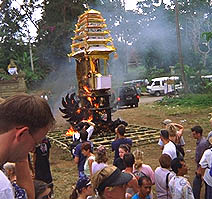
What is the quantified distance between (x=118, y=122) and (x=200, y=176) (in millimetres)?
6789

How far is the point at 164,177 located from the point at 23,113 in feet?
10.4

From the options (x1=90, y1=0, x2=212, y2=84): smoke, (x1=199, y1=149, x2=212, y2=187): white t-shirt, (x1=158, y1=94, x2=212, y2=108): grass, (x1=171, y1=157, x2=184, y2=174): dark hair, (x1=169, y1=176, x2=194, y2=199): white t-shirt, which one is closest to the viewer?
(x1=169, y1=176, x2=194, y2=199): white t-shirt

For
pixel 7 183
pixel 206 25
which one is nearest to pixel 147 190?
pixel 7 183

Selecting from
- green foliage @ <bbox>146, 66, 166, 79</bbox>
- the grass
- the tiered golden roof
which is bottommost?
the grass

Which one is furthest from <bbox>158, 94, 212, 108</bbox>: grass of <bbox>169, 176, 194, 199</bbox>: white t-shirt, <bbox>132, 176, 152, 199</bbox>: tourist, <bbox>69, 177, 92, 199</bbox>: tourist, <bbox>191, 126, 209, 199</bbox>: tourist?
<bbox>69, 177, 92, 199</bbox>: tourist

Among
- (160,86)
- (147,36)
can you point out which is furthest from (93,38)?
(147,36)

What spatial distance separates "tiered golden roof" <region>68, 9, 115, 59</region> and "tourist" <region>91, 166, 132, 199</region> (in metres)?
9.22

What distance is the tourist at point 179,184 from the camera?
13.1 ft

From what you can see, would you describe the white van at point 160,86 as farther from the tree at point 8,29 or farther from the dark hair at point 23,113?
the dark hair at point 23,113

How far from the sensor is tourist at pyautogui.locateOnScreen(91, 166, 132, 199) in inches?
110

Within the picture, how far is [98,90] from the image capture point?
39.2 feet

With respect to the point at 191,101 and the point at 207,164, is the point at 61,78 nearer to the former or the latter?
the point at 191,101

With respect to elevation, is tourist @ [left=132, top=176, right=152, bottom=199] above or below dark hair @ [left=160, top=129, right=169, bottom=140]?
below

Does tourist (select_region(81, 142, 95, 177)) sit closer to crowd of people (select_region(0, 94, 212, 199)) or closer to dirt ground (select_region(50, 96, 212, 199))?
crowd of people (select_region(0, 94, 212, 199))
